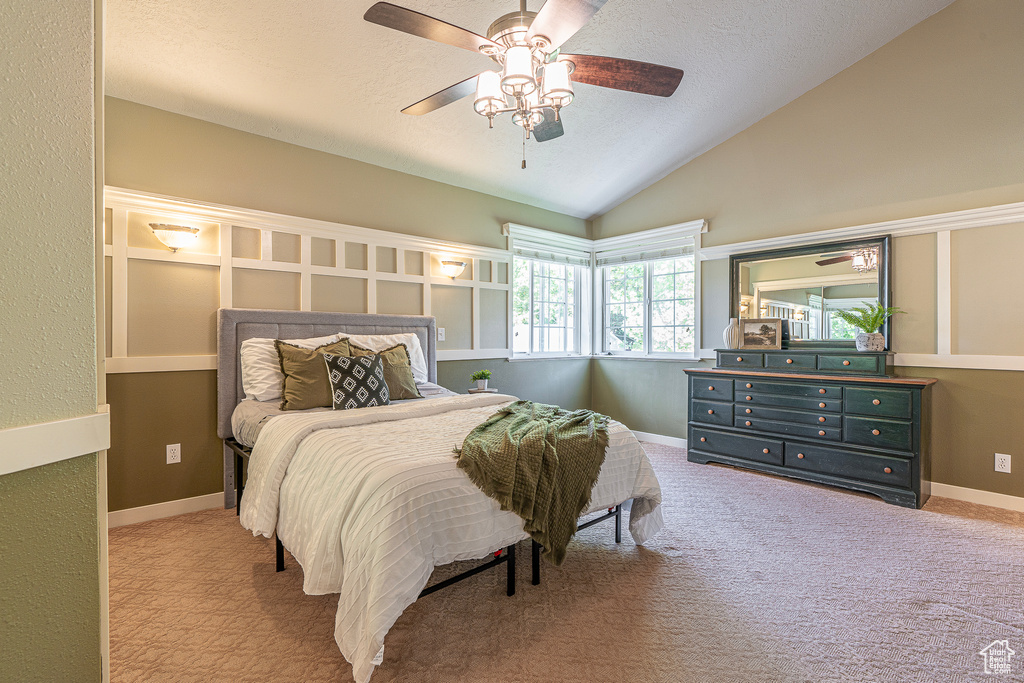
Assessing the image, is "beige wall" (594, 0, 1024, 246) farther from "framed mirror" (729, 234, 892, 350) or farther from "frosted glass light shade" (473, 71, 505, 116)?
"frosted glass light shade" (473, 71, 505, 116)

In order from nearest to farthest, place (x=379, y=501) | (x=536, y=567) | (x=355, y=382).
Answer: (x=379, y=501) < (x=536, y=567) < (x=355, y=382)

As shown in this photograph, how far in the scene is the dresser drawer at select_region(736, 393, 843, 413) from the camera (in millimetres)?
3595

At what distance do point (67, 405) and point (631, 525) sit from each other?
247 cm

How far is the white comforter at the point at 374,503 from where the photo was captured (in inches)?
62.1

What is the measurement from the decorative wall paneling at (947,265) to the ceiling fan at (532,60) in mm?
2637

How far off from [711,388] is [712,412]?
0.21 meters

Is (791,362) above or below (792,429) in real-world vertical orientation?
above

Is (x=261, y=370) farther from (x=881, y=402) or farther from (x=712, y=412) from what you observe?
(x=881, y=402)

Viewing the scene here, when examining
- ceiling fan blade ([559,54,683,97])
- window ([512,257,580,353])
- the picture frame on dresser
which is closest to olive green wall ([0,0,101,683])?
ceiling fan blade ([559,54,683,97])

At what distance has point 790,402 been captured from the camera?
3.82 m

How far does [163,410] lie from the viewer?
10.1 feet

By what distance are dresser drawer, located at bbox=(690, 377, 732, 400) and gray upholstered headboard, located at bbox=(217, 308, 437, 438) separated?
2650 millimetres

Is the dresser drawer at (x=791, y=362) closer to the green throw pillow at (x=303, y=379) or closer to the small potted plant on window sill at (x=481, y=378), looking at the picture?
the small potted plant on window sill at (x=481, y=378)

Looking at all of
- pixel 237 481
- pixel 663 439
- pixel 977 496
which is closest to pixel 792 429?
pixel 977 496
